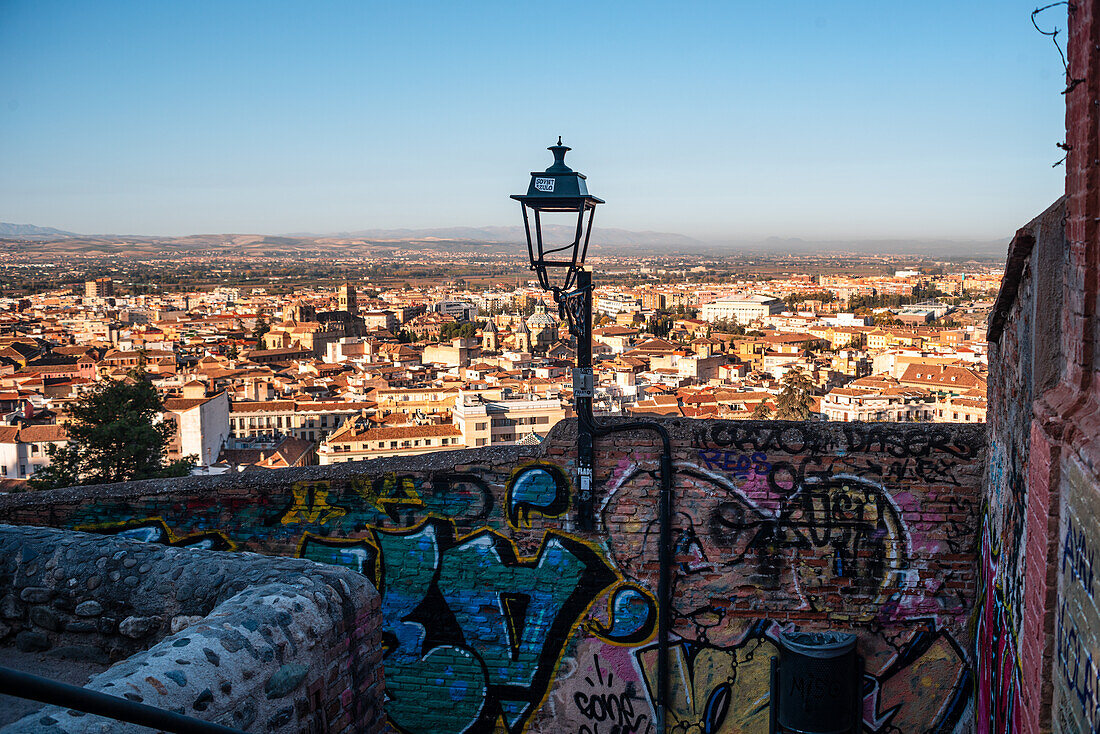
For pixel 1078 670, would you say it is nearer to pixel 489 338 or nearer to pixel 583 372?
pixel 583 372

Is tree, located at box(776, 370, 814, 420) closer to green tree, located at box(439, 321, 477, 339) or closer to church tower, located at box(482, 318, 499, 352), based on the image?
church tower, located at box(482, 318, 499, 352)

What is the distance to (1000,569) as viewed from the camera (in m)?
3.74

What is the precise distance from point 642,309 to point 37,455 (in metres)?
93.8

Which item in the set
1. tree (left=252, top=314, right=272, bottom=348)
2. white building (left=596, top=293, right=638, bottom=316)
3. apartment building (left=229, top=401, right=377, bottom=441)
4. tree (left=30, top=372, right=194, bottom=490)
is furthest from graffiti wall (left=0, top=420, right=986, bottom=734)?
white building (left=596, top=293, right=638, bottom=316)

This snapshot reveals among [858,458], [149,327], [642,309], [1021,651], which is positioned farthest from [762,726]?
[642,309]

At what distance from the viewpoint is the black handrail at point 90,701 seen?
155cm

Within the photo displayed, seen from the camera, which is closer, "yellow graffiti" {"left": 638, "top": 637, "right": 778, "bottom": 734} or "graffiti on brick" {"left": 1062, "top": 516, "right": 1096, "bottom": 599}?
"graffiti on brick" {"left": 1062, "top": 516, "right": 1096, "bottom": 599}

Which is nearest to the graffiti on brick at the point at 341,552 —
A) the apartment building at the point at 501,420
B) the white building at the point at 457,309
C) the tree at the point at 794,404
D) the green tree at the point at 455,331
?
the tree at the point at 794,404

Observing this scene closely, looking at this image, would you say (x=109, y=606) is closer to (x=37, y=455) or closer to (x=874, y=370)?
(x=37, y=455)

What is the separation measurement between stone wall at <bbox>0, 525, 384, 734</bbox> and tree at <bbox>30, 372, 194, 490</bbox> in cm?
1376

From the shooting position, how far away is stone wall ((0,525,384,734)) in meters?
2.83

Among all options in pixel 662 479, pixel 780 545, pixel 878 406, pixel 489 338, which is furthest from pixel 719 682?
pixel 489 338

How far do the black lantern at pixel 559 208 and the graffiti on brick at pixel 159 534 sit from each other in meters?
2.05

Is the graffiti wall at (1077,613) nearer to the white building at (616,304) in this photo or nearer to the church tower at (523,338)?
the church tower at (523,338)
